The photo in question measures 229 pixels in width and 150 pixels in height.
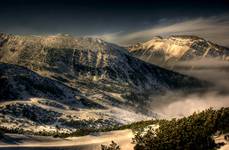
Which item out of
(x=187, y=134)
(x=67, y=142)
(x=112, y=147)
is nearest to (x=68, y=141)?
(x=67, y=142)

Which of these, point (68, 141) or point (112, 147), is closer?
point (112, 147)

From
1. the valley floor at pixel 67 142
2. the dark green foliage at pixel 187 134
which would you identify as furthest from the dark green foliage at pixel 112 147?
the dark green foliage at pixel 187 134

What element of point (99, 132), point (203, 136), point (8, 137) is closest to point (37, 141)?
point (8, 137)

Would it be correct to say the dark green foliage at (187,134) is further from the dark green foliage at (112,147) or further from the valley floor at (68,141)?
the dark green foliage at (112,147)

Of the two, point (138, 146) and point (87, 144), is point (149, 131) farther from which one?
point (87, 144)

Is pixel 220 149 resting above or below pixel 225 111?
below

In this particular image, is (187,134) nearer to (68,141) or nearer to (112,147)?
(112,147)
